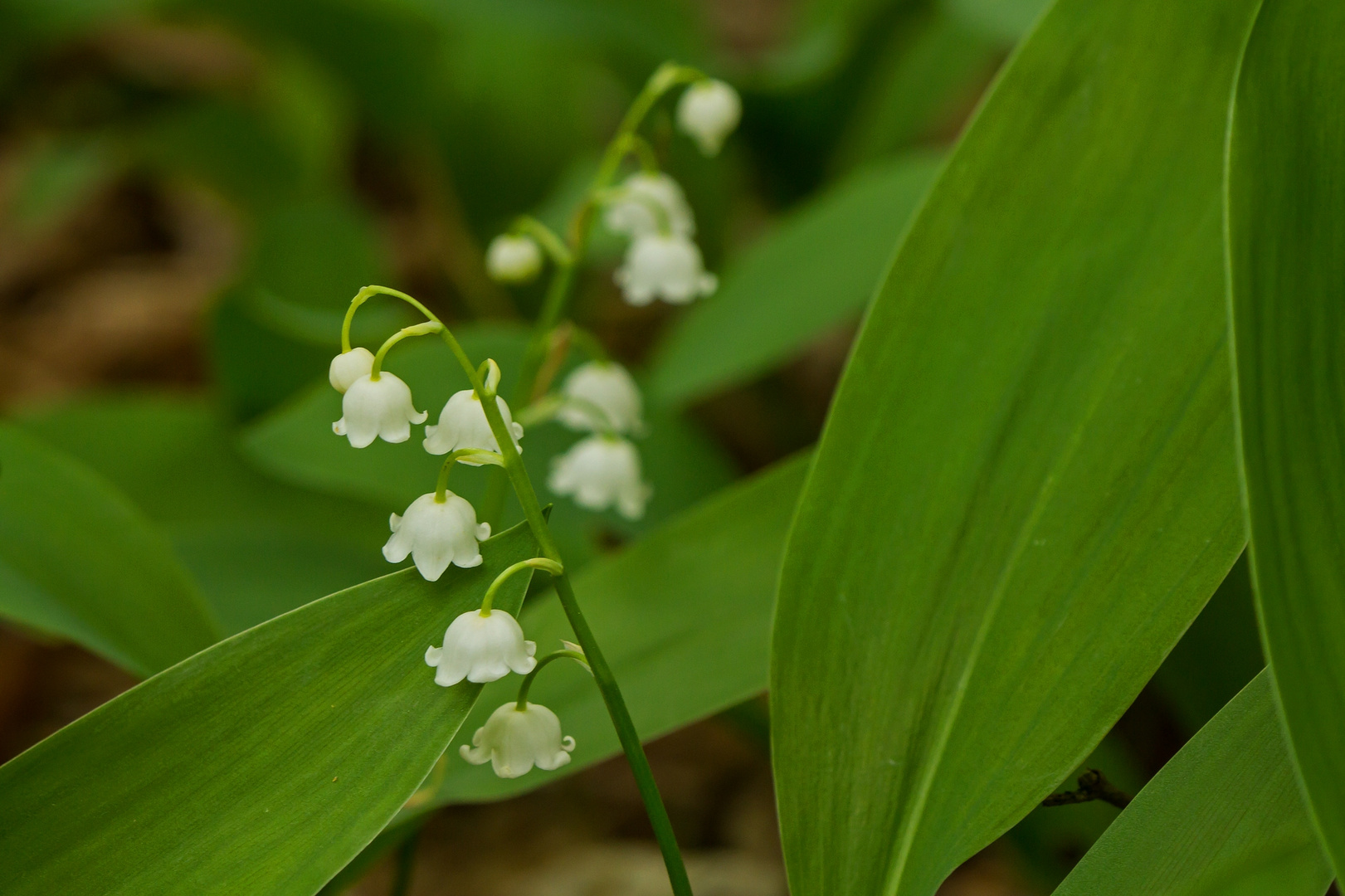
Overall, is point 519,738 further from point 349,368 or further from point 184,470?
point 184,470

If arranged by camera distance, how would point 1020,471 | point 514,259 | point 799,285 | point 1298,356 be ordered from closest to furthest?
point 1298,356, point 1020,471, point 514,259, point 799,285

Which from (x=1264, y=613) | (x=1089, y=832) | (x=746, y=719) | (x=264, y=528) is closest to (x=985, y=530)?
(x=1264, y=613)

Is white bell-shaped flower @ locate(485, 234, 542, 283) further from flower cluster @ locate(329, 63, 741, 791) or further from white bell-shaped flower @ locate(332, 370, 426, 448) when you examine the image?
white bell-shaped flower @ locate(332, 370, 426, 448)

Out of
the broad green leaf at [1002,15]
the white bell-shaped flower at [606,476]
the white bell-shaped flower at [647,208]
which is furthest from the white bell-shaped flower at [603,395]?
the broad green leaf at [1002,15]

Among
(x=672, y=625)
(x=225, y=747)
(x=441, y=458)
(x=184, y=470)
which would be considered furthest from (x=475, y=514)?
(x=184, y=470)

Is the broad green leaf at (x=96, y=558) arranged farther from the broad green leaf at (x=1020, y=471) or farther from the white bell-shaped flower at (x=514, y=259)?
the broad green leaf at (x=1020, y=471)

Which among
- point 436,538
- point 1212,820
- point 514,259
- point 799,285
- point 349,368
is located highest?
point 799,285
